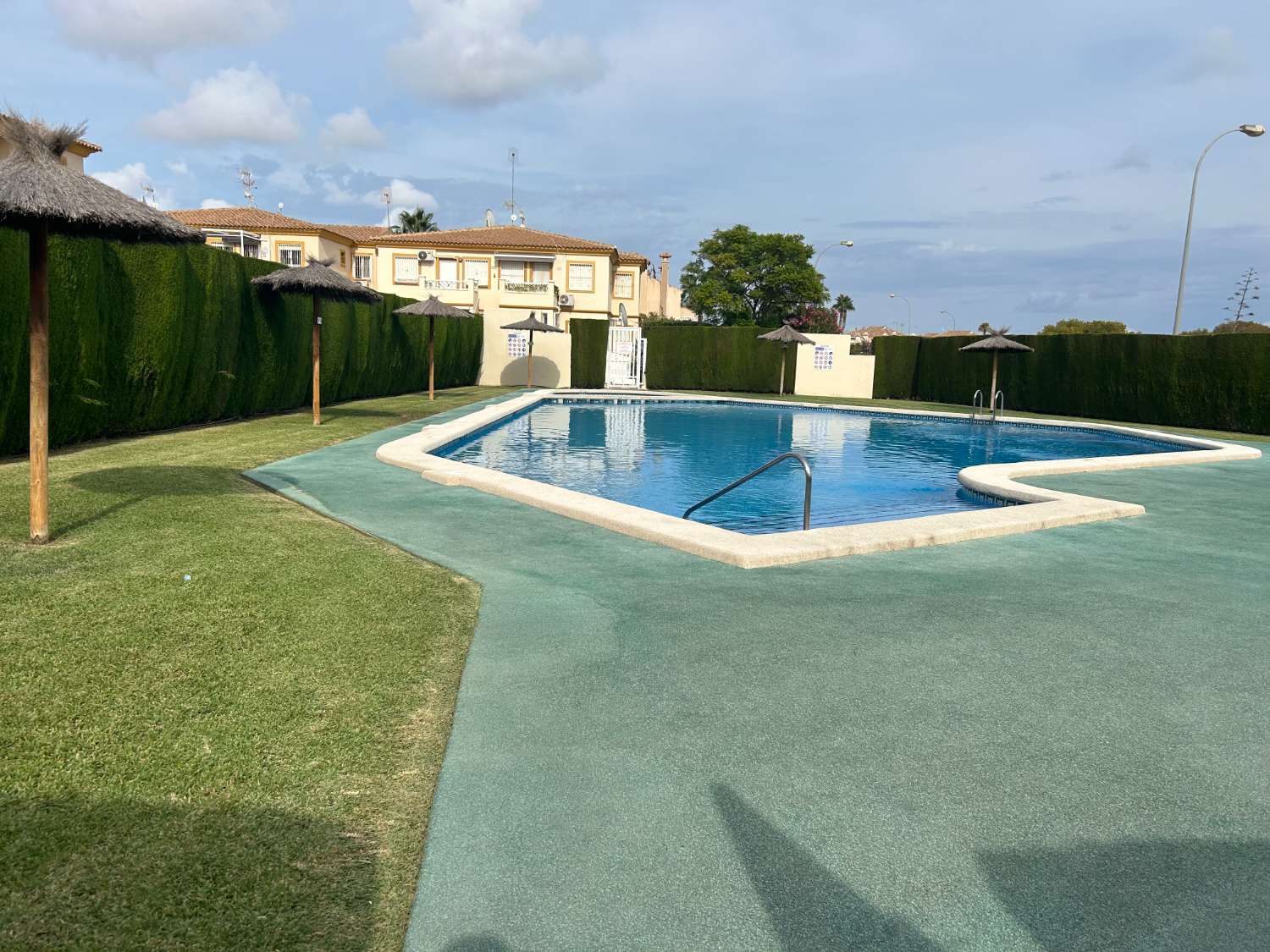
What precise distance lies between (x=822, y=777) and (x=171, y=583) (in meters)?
3.94

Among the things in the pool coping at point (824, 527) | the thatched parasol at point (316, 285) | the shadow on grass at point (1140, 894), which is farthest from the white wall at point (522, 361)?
the shadow on grass at point (1140, 894)

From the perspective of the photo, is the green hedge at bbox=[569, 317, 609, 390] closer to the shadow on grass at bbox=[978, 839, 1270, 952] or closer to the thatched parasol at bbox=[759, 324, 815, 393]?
the thatched parasol at bbox=[759, 324, 815, 393]

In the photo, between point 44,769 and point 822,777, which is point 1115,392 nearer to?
point 822,777

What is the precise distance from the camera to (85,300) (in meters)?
11.2

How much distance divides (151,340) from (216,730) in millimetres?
11044

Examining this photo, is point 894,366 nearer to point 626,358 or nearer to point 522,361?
point 626,358

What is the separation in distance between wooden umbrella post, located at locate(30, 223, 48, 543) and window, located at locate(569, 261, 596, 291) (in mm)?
45940

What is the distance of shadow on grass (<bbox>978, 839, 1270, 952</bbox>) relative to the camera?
2359 mm

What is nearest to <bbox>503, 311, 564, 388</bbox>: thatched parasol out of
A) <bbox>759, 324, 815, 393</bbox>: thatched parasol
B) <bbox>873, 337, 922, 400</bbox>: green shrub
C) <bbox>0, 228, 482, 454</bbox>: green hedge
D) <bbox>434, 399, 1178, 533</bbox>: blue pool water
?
<bbox>434, 399, 1178, 533</bbox>: blue pool water

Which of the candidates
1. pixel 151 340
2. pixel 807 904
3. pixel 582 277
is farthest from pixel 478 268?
pixel 807 904

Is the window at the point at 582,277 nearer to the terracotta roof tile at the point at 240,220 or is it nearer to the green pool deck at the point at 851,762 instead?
the terracotta roof tile at the point at 240,220

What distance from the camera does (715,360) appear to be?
33062 mm

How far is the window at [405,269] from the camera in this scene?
50875 mm

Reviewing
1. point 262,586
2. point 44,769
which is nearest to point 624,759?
point 44,769
